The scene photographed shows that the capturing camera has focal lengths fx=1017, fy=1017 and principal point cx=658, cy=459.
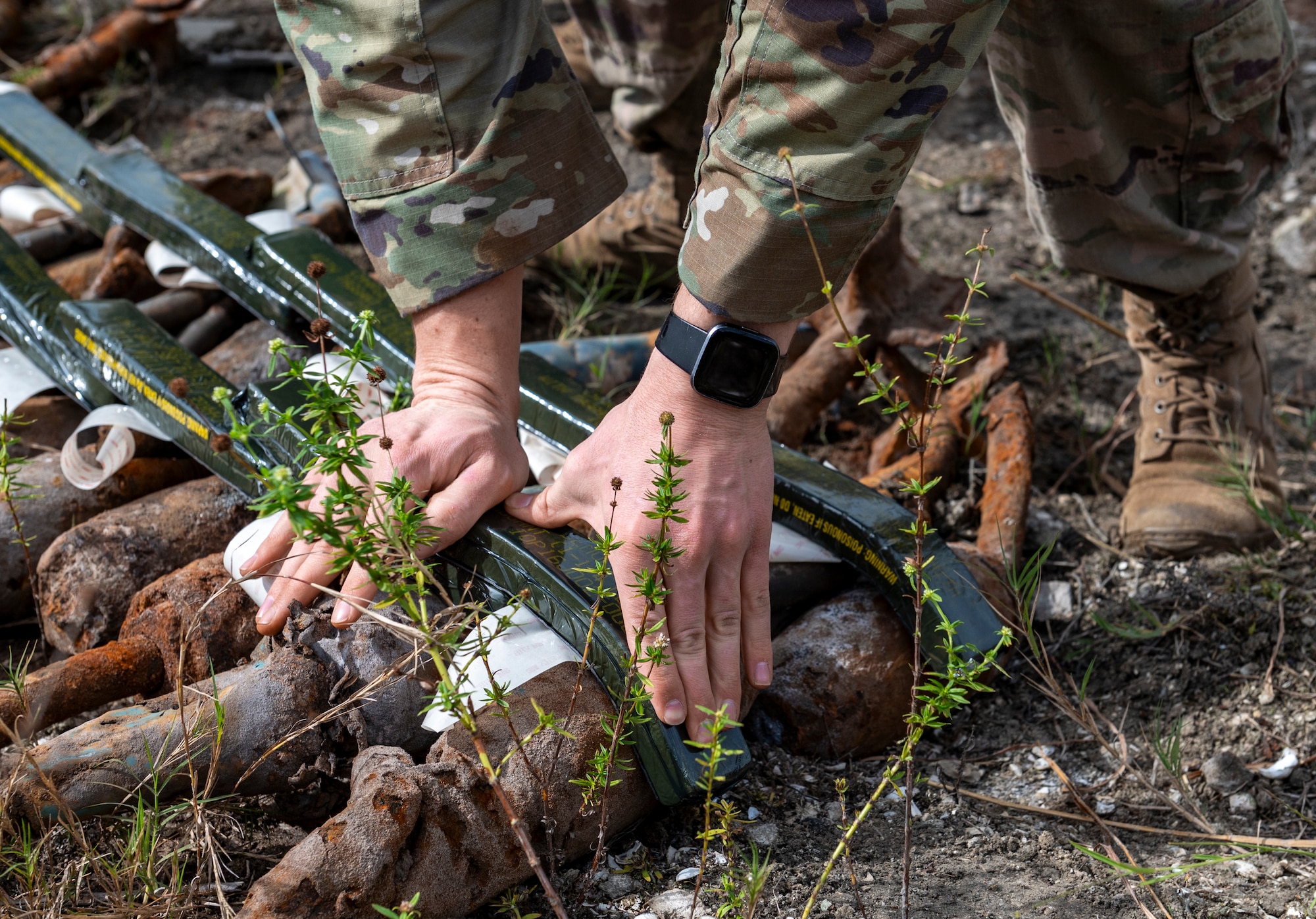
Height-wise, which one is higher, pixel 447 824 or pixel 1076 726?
pixel 447 824

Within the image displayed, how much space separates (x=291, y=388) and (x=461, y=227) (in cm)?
54

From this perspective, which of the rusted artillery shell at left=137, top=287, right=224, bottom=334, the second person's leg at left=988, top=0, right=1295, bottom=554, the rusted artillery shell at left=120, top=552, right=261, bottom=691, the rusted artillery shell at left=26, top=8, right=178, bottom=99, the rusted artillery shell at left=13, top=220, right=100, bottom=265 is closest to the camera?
the rusted artillery shell at left=120, top=552, right=261, bottom=691

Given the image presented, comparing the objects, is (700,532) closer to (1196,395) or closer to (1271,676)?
(1271,676)

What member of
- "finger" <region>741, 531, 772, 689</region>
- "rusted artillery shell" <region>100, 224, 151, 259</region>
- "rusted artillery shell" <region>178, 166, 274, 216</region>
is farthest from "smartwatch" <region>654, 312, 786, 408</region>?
"rusted artillery shell" <region>178, 166, 274, 216</region>

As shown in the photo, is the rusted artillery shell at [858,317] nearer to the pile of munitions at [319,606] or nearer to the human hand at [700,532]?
the pile of munitions at [319,606]

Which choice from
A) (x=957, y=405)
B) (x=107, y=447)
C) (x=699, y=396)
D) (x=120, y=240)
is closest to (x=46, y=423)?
(x=107, y=447)

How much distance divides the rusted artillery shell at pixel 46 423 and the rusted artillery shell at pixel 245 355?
1.08ft

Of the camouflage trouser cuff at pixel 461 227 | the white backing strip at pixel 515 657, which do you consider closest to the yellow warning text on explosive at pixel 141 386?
the camouflage trouser cuff at pixel 461 227

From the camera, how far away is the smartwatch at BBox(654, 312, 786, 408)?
155cm

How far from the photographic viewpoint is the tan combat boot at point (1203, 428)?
2.41 m

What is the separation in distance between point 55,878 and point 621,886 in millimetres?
827

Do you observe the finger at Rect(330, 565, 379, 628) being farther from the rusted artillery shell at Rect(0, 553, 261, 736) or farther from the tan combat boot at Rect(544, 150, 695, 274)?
the tan combat boot at Rect(544, 150, 695, 274)

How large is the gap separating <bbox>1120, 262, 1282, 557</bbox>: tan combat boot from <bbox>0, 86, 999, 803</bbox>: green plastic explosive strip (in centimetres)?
84

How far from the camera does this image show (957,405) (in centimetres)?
257
